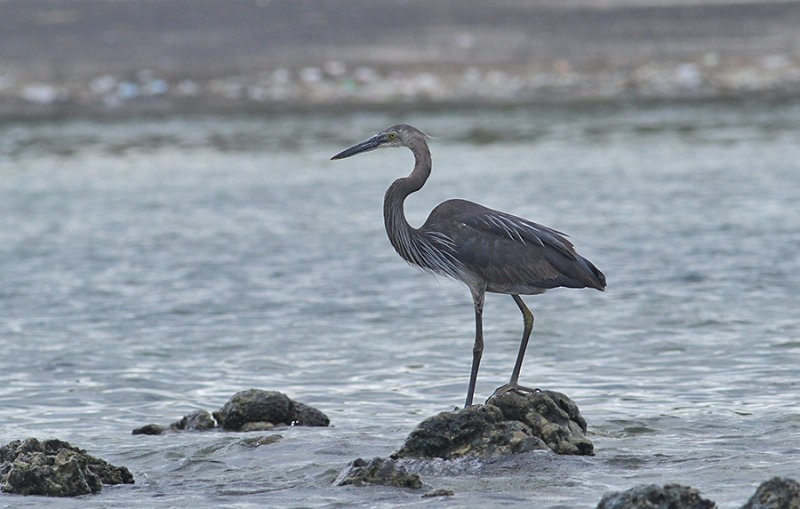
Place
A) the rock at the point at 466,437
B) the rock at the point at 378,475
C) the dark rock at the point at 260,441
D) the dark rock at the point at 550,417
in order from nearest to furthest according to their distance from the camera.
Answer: the rock at the point at 378,475 → the rock at the point at 466,437 → the dark rock at the point at 550,417 → the dark rock at the point at 260,441

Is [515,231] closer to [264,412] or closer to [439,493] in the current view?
[264,412]

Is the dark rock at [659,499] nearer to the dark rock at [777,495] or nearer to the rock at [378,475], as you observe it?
the dark rock at [777,495]

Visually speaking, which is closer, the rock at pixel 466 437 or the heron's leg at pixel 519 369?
the rock at pixel 466 437

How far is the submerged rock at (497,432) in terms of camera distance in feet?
26.1

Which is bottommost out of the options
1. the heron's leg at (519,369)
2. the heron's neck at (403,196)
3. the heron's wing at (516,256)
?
the heron's leg at (519,369)

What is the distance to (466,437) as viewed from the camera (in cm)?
802

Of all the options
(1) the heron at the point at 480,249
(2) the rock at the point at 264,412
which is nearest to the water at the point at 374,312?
(2) the rock at the point at 264,412

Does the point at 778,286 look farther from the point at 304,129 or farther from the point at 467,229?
the point at 304,129

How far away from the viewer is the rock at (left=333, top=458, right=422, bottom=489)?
7.50 meters

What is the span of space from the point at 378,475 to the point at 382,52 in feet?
84.1

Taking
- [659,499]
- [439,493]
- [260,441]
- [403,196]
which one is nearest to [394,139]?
[403,196]

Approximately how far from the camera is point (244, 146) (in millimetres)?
26828

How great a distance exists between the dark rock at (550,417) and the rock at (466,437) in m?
0.15

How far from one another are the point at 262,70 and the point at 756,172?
13.4m
